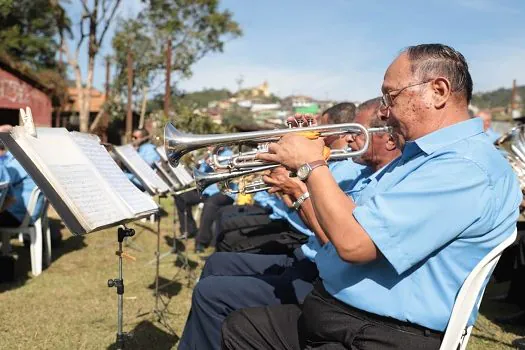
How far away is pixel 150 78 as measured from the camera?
31984mm

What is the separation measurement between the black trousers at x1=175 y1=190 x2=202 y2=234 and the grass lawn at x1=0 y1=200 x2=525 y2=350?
1.28 meters

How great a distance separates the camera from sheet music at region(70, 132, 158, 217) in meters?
2.81

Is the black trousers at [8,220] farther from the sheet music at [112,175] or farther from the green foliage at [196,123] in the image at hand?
the green foliage at [196,123]

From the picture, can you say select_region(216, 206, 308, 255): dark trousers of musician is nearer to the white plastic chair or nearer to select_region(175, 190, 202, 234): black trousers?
the white plastic chair

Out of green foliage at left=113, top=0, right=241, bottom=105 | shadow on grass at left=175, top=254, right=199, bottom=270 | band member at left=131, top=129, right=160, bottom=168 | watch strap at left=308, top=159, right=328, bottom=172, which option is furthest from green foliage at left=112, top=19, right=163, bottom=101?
watch strap at left=308, top=159, right=328, bottom=172

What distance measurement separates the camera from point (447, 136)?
1987mm

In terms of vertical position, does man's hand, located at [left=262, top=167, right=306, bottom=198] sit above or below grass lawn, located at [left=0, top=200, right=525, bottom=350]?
above

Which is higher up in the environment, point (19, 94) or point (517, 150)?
point (19, 94)

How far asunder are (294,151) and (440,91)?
0.62 meters

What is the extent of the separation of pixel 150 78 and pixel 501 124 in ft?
73.2

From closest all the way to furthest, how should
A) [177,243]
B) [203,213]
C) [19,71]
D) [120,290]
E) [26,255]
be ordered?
[120,290] < [26,255] < [203,213] < [177,243] < [19,71]

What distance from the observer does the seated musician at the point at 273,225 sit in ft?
13.2

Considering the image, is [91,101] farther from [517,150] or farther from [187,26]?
[517,150]

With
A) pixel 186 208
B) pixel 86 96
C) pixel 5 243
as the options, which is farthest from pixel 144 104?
pixel 5 243
